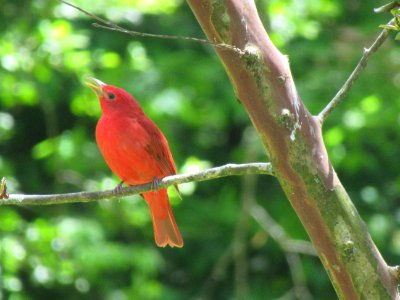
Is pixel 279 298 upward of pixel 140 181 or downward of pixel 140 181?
downward

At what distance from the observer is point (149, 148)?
4.69 metres

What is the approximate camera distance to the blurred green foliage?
7.24m

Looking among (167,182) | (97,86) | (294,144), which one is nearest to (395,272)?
(294,144)

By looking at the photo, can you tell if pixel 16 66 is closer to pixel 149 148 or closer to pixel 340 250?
pixel 149 148

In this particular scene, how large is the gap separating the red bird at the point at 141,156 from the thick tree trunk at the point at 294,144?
182 cm

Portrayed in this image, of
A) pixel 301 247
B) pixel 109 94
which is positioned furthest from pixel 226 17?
pixel 301 247

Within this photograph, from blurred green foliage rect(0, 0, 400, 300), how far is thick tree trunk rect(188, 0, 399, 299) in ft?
13.4

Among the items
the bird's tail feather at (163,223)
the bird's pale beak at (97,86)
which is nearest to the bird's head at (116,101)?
the bird's pale beak at (97,86)

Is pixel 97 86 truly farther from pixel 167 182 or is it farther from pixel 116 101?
pixel 167 182

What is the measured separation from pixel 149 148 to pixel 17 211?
355cm

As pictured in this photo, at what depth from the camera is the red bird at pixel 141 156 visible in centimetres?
460

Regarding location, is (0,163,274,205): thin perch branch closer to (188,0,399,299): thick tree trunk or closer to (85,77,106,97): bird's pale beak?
(188,0,399,299): thick tree trunk

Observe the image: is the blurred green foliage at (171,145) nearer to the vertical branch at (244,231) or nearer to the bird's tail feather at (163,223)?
the vertical branch at (244,231)

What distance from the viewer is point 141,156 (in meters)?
4.64
